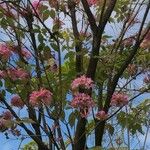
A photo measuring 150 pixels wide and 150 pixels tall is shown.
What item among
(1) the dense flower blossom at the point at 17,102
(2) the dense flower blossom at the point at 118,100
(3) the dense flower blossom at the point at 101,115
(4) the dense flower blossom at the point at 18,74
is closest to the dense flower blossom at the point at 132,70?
(2) the dense flower blossom at the point at 118,100

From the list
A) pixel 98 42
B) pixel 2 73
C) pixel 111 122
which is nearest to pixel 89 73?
pixel 98 42

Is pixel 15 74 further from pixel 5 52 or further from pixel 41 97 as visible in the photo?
pixel 41 97

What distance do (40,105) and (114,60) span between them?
95 centimetres

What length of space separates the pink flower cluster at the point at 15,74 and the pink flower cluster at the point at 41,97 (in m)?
0.35

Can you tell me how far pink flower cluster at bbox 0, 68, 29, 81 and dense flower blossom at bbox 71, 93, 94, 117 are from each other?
562 mm

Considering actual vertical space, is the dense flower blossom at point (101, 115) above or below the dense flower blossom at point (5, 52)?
below

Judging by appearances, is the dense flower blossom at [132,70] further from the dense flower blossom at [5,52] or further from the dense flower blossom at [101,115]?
the dense flower blossom at [5,52]

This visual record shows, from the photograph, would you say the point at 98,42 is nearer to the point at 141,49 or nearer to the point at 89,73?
the point at 89,73

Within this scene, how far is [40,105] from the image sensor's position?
4465mm

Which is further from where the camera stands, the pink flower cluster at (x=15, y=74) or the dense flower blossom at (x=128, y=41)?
the dense flower blossom at (x=128, y=41)

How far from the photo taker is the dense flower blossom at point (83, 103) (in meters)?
4.42

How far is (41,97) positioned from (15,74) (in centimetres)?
52

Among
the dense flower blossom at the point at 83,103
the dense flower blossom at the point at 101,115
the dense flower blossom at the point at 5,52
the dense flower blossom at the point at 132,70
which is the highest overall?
the dense flower blossom at the point at 132,70

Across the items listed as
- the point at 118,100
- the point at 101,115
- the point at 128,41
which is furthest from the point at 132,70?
the point at 101,115
